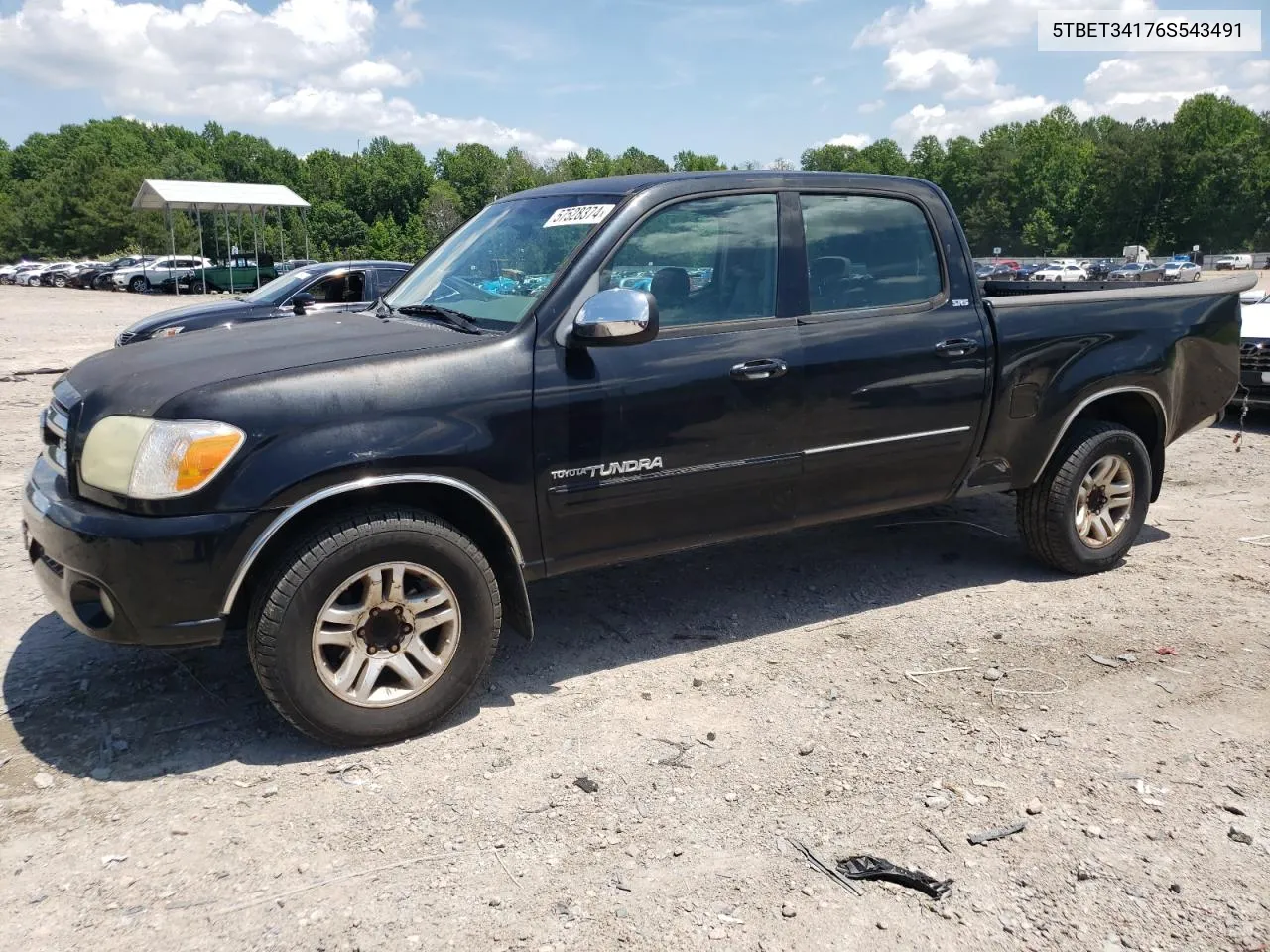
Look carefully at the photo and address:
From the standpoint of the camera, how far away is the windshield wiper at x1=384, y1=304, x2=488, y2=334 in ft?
12.9

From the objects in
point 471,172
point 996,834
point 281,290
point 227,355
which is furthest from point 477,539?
point 471,172

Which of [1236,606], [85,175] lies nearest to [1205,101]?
[85,175]

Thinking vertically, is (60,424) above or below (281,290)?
below

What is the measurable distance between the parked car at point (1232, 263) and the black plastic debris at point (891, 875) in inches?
3275

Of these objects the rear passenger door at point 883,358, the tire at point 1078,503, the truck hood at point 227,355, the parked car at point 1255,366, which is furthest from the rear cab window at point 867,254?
the parked car at point 1255,366

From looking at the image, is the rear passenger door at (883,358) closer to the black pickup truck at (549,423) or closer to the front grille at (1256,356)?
the black pickup truck at (549,423)

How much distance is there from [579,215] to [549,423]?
99cm

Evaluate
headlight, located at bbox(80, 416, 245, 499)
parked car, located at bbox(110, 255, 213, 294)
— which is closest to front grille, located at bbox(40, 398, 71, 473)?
headlight, located at bbox(80, 416, 245, 499)

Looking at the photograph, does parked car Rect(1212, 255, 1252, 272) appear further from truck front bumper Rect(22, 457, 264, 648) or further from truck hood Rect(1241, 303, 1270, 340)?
truck front bumper Rect(22, 457, 264, 648)

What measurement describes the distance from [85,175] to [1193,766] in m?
94.0

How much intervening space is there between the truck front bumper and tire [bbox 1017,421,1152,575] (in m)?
3.83

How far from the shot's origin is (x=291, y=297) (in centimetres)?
1180

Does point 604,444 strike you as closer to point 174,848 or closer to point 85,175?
point 174,848

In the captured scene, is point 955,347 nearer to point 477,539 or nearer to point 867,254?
point 867,254
